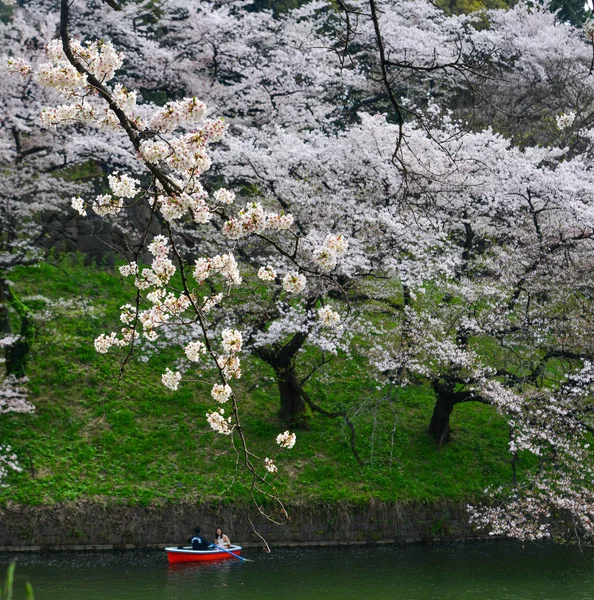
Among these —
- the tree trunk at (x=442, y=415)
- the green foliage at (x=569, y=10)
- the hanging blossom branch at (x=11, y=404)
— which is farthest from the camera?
the green foliage at (x=569, y=10)

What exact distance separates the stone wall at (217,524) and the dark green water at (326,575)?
0.28 m

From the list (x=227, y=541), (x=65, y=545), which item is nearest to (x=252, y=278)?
(x=227, y=541)

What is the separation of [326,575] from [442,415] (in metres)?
5.04

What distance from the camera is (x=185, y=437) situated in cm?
1486

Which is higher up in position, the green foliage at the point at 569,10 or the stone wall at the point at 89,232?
the green foliage at the point at 569,10

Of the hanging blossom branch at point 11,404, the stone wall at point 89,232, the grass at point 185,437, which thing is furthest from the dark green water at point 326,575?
the stone wall at point 89,232

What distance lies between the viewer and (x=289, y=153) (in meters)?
13.2

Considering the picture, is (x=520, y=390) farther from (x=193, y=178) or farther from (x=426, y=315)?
(x=193, y=178)

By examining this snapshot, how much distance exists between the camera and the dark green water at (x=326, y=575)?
1020 cm

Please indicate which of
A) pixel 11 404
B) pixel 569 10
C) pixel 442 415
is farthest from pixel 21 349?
pixel 569 10

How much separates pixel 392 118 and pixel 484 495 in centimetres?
1125

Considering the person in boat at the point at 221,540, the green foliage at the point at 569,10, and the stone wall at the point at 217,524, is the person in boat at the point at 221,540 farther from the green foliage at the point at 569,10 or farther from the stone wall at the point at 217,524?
the green foliage at the point at 569,10

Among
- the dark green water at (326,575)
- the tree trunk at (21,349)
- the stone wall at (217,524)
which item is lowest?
the dark green water at (326,575)

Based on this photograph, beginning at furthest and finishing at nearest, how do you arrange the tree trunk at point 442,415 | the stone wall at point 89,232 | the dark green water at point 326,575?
the stone wall at point 89,232 < the tree trunk at point 442,415 < the dark green water at point 326,575
